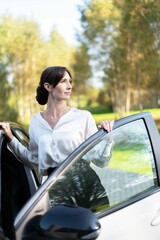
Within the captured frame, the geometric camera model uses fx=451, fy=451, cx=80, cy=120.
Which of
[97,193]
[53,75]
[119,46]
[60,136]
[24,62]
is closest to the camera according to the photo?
[97,193]

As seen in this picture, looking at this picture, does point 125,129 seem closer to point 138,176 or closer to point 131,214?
point 138,176

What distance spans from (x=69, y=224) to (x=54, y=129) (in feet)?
2.90

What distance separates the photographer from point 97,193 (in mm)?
A: 2389

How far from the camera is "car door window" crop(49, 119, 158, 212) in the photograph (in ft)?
7.43

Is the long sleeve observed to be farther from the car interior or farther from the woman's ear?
the woman's ear

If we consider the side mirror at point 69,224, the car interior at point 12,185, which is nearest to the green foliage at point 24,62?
the car interior at point 12,185

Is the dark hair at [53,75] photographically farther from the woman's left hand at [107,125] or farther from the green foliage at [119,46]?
the green foliage at [119,46]

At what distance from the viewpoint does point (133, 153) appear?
8.78 feet

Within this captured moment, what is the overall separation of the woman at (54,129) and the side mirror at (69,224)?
68 centimetres

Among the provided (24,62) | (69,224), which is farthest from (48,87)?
(24,62)

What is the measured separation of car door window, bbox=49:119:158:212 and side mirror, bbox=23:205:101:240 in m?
0.24

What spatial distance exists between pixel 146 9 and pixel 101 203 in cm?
1363

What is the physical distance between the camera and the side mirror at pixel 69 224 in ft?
6.12

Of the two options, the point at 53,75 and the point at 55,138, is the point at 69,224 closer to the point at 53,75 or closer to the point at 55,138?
the point at 55,138
